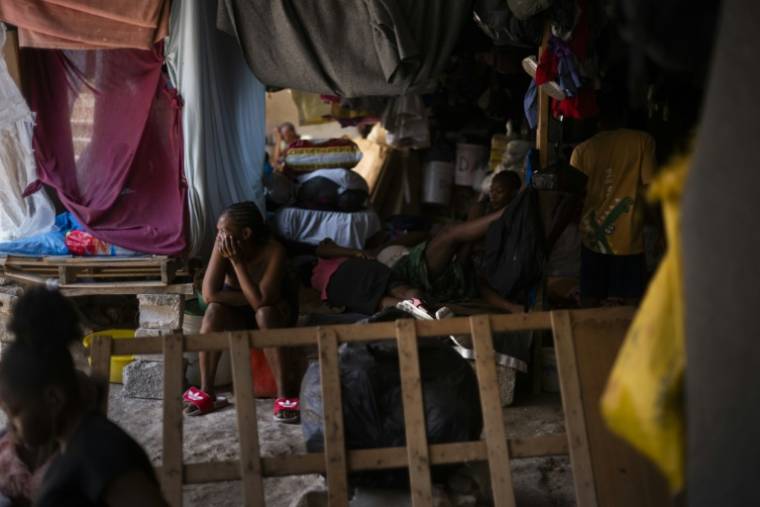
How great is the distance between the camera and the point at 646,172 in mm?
6129

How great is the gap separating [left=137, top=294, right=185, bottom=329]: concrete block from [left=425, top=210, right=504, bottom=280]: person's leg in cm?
186

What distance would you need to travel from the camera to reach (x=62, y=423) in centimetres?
239

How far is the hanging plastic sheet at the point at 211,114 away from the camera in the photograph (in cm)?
643

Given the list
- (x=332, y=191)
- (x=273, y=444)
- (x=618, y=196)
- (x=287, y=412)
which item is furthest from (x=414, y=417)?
(x=332, y=191)

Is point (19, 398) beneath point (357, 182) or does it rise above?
above

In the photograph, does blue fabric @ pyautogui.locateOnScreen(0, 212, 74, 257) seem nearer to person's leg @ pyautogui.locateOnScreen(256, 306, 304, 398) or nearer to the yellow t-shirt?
person's leg @ pyautogui.locateOnScreen(256, 306, 304, 398)

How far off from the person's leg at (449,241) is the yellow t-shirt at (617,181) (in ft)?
2.39

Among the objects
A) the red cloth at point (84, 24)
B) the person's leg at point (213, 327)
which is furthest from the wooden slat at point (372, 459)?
the red cloth at point (84, 24)

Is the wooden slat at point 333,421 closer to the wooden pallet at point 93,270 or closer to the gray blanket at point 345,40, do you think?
the gray blanket at point 345,40

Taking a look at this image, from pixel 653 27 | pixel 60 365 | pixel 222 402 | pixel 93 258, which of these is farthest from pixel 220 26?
pixel 653 27

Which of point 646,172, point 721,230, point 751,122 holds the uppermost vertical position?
point 751,122

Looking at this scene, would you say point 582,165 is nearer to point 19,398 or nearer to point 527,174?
point 527,174

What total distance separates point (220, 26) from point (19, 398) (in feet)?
13.5

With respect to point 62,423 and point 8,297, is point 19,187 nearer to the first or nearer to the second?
point 8,297
